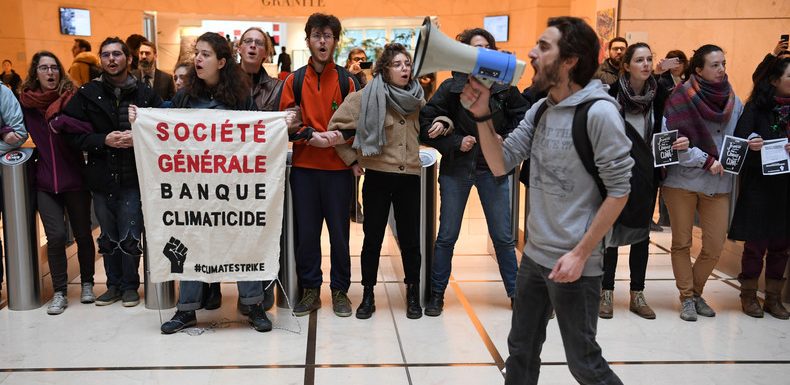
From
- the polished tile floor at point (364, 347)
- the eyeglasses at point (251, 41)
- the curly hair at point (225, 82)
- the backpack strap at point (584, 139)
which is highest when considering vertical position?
the eyeglasses at point (251, 41)

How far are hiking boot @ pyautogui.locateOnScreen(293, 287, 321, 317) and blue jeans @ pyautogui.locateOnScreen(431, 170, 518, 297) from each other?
0.81 metres

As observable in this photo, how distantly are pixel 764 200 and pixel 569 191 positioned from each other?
9.18 ft

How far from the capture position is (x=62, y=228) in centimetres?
467

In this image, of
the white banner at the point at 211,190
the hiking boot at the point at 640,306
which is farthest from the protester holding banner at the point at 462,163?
the white banner at the point at 211,190

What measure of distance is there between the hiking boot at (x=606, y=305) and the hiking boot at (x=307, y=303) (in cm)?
188

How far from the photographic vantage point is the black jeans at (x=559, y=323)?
2.43 meters

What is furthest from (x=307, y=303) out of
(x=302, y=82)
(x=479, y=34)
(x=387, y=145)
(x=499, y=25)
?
(x=499, y=25)

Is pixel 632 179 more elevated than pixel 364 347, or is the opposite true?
pixel 632 179

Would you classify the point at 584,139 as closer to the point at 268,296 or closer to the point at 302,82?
the point at 302,82

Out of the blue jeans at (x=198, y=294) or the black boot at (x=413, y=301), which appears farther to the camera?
the black boot at (x=413, y=301)

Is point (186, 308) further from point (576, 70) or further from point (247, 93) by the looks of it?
point (576, 70)

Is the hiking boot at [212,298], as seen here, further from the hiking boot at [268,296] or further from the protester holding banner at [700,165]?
the protester holding banner at [700,165]

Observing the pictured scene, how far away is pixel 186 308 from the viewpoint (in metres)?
4.25

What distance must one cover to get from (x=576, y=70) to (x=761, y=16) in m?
8.52
